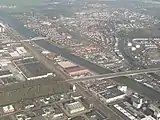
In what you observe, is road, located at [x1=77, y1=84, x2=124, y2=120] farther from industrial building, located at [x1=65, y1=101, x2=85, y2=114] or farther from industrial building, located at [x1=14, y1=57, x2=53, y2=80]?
industrial building, located at [x1=14, y1=57, x2=53, y2=80]

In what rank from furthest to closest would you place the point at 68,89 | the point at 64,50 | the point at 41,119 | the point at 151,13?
1. the point at 151,13
2. the point at 64,50
3. the point at 68,89
4. the point at 41,119

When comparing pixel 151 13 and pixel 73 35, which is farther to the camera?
pixel 151 13

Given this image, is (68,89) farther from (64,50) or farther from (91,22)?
(91,22)

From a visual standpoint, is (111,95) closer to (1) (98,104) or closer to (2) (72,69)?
(1) (98,104)

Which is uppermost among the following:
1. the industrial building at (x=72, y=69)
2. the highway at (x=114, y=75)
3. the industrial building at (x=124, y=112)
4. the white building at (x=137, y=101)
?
the industrial building at (x=72, y=69)

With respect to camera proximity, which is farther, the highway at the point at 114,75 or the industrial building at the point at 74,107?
the highway at the point at 114,75

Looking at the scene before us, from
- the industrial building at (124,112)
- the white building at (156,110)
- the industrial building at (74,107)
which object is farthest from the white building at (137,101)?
the industrial building at (74,107)

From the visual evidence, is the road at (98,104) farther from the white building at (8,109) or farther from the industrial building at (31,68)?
the white building at (8,109)

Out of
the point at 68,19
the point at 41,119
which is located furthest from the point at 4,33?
the point at 41,119
